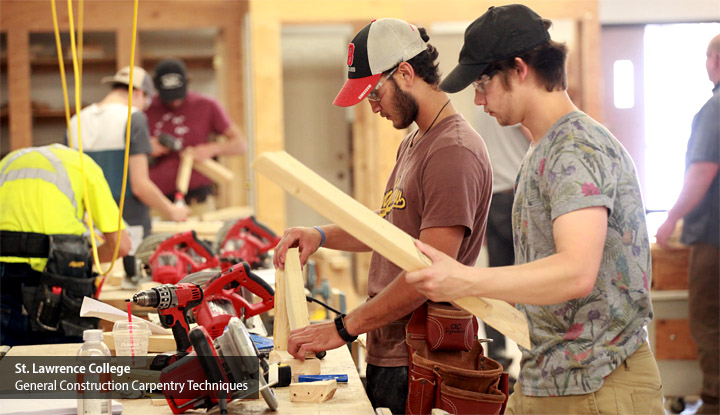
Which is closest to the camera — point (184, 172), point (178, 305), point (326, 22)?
point (178, 305)

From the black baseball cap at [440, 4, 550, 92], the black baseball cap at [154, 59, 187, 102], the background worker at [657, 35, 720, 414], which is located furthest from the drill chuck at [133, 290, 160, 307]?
the black baseball cap at [154, 59, 187, 102]

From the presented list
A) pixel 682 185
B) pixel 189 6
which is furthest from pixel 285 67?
pixel 682 185

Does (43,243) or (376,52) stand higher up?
(376,52)

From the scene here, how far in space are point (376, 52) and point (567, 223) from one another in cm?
79


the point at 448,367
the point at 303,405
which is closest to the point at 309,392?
the point at 303,405

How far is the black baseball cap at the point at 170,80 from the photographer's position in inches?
223

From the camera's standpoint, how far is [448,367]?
179 cm

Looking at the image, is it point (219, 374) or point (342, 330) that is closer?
point (219, 374)

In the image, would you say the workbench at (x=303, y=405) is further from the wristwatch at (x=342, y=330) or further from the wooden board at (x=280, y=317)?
the wooden board at (x=280, y=317)

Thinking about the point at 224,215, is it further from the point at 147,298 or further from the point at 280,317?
the point at 147,298

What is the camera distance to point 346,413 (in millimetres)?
1603

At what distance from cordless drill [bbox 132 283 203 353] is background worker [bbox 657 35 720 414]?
2.78 meters

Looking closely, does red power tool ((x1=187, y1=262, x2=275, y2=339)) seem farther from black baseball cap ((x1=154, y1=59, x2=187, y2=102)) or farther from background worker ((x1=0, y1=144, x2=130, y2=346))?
black baseball cap ((x1=154, y1=59, x2=187, y2=102))

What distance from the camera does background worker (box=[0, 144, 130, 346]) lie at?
113 inches
